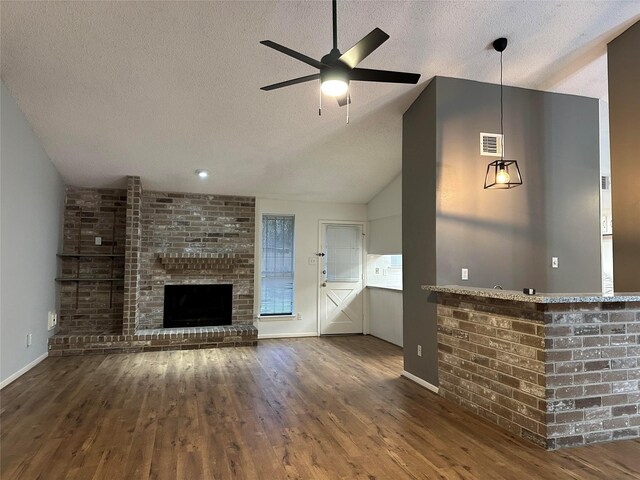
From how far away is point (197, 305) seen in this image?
658 centimetres

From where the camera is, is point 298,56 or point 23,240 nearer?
point 298,56

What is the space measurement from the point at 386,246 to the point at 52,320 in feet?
16.0

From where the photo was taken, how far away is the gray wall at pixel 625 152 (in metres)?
3.75

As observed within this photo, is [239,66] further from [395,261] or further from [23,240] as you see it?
[395,261]

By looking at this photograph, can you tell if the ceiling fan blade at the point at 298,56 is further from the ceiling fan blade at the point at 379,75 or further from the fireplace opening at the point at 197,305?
the fireplace opening at the point at 197,305

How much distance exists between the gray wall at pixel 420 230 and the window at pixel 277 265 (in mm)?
2805

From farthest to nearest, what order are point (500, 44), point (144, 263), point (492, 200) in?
point (144, 263)
point (492, 200)
point (500, 44)

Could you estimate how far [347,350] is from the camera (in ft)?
19.4

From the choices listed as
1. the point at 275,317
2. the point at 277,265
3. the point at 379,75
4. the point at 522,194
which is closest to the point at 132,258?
the point at 277,265

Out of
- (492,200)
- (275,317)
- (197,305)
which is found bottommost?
(275,317)

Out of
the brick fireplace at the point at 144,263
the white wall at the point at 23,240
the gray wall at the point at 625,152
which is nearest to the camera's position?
the gray wall at the point at 625,152

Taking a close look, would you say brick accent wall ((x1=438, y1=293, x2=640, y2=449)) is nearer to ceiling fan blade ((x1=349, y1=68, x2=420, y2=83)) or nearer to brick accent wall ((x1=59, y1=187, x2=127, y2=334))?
ceiling fan blade ((x1=349, y1=68, x2=420, y2=83))

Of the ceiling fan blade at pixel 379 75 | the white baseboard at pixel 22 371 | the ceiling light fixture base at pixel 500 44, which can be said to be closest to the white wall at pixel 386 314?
the ceiling light fixture base at pixel 500 44

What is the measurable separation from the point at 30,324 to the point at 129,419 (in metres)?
2.33
